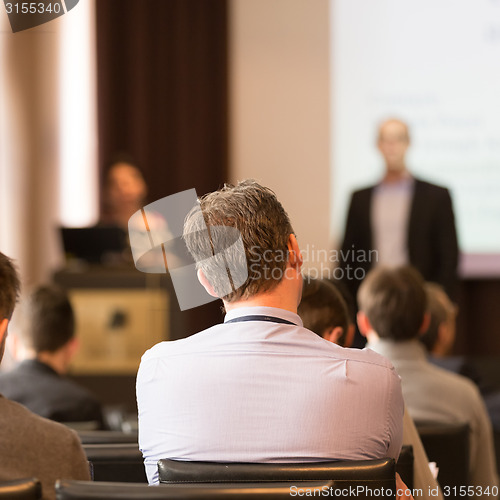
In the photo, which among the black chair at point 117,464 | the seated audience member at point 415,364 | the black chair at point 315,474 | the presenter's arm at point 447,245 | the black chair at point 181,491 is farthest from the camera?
the presenter's arm at point 447,245

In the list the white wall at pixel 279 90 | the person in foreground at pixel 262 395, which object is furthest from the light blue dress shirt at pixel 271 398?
the white wall at pixel 279 90

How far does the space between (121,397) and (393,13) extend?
2.96 m

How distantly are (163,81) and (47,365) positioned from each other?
4.03 m

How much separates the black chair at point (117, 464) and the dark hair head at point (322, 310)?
41cm

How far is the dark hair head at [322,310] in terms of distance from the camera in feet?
5.50

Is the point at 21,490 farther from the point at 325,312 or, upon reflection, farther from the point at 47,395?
the point at 47,395

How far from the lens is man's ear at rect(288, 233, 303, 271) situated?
1.33 m

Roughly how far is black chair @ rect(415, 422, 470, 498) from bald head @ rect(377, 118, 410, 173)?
111 inches

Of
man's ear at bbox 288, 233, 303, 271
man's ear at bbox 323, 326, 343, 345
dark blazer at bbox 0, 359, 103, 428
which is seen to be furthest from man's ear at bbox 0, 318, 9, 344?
dark blazer at bbox 0, 359, 103, 428

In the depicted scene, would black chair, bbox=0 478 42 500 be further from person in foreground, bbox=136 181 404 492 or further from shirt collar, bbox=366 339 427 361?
shirt collar, bbox=366 339 427 361

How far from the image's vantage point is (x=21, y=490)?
1.04m

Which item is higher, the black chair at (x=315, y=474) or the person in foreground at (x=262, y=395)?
the person in foreground at (x=262, y=395)

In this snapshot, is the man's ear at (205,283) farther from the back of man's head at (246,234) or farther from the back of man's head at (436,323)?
the back of man's head at (436,323)

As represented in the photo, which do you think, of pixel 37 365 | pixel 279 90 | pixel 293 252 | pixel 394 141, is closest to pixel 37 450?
pixel 293 252
